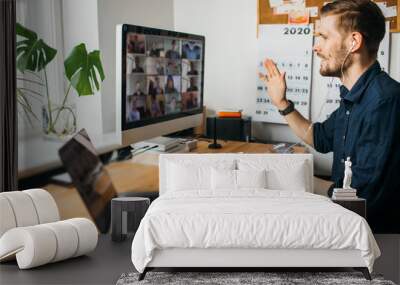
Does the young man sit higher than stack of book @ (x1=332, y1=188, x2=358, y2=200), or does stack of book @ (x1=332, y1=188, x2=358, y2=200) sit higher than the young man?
the young man

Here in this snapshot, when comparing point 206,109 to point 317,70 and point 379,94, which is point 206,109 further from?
point 379,94

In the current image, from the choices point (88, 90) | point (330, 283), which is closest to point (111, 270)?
point (330, 283)

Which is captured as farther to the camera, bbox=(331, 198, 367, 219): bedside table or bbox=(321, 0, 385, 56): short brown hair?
bbox=(321, 0, 385, 56): short brown hair

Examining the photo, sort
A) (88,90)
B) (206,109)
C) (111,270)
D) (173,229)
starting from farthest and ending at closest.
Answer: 1. (206,109)
2. (88,90)
3. (111,270)
4. (173,229)

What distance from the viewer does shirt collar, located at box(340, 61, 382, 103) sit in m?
4.13

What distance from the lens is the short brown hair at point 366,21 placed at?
4246 mm

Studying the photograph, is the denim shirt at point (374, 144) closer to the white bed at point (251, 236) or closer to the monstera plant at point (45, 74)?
the white bed at point (251, 236)

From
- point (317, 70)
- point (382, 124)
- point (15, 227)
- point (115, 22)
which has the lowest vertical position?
point (15, 227)

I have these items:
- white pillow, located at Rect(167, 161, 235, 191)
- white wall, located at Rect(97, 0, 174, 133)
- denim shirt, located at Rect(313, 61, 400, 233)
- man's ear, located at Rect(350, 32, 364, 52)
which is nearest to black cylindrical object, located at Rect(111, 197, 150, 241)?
white pillow, located at Rect(167, 161, 235, 191)

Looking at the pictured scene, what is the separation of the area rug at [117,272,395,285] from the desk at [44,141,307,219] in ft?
3.51

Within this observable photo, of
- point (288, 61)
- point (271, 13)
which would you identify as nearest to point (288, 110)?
point (288, 61)

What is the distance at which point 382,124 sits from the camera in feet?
13.2

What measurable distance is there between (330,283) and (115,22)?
223 cm

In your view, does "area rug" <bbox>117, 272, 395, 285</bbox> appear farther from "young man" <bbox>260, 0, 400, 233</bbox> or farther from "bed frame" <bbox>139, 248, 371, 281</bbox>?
"young man" <bbox>260, 0, 400, 233</bbox>
